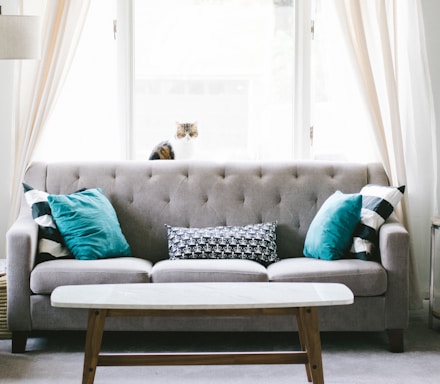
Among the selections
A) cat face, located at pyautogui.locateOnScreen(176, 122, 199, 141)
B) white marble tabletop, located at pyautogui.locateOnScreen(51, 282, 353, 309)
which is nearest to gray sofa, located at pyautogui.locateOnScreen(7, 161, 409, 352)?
cat face, located at pyautogui.locateOnScreen(176, 122, 199, 141)

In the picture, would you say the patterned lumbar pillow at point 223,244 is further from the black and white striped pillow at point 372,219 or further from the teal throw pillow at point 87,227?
the black and white striped pillow at point 372,219

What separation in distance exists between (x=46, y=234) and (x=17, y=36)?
3.18 feet

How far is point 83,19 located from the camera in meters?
4.37

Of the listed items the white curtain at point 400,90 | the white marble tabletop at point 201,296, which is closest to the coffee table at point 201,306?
the white marble tabletop at point 201,296

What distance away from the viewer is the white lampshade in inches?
142

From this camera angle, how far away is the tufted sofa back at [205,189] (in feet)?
13.4


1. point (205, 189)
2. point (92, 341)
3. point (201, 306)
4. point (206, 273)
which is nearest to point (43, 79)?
point (205, 189)

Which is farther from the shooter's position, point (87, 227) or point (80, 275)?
point (87, 227)

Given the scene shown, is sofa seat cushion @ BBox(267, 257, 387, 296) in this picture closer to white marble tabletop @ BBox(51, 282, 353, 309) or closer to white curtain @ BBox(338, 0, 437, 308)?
white marble tabletop @ BBox(51, 282, 353, 309)

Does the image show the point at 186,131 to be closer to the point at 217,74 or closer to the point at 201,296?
the point at 217,74

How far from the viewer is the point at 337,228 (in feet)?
12.2

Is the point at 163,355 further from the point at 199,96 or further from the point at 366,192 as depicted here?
the point at 199,96

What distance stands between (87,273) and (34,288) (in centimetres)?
26

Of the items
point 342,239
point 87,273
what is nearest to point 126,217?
point 87,273
